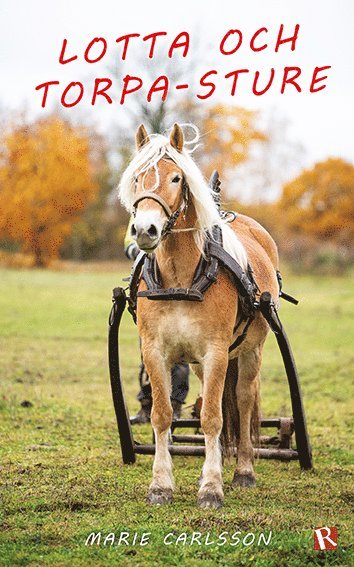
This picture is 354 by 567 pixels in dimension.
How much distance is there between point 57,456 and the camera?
6.80 meters

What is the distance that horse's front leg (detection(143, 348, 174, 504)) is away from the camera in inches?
205

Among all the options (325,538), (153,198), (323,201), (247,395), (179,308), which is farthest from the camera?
(323,201)

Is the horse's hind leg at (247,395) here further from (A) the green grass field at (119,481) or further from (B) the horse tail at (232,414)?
(A) the green grass field at (119,481)

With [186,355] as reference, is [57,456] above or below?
below

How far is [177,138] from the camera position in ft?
16.7

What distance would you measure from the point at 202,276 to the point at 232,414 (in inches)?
59.2

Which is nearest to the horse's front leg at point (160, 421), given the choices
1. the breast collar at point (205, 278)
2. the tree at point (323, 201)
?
the breast collar at point (205, 278)

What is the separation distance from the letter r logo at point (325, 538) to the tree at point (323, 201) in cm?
5012

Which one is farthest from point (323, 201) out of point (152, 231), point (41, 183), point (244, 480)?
point (152, 231)

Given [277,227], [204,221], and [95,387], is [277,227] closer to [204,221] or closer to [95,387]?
[95,387]

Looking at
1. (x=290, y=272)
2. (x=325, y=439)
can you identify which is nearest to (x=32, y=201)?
(x=290, y=272)

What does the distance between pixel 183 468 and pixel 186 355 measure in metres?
1.66

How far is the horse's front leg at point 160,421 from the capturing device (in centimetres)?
520

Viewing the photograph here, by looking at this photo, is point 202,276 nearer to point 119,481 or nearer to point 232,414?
point 232,414
